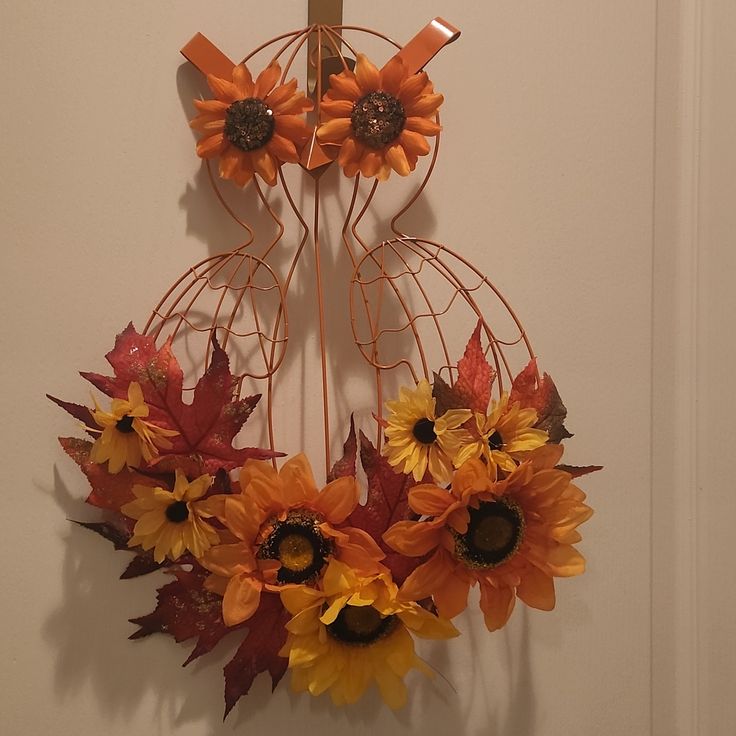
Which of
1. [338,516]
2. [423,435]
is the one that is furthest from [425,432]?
[338,516]

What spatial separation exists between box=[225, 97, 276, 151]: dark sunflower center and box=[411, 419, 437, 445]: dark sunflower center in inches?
11.6

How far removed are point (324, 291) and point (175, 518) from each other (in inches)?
10.2

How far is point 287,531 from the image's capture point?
0.61 meters

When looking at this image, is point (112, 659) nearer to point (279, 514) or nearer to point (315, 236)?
point (279, 514)

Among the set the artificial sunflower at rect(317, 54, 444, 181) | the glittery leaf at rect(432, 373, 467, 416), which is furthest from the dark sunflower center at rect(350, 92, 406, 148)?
the glittery leaf at rect(432, 373, 467, 416)

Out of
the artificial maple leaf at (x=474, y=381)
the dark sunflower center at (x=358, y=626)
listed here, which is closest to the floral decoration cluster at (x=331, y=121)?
the artificial maple leaf at (x=474, y=381)

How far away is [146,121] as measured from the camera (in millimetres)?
707

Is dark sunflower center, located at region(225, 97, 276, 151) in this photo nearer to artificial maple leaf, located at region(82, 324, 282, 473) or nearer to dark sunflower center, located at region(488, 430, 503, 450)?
artificial maple leaf, located at region(82, 324, 282, 473)

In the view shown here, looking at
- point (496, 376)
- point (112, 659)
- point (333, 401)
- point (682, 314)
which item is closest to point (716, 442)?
point (682, 314)

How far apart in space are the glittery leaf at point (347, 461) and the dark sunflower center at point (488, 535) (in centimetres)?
12

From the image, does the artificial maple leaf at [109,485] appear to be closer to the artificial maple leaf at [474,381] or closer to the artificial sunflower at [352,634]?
the artificial sunflower at [352,634]

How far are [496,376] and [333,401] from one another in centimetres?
16

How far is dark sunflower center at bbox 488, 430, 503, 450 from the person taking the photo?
606 millimetres

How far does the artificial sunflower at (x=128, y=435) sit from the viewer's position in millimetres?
607
